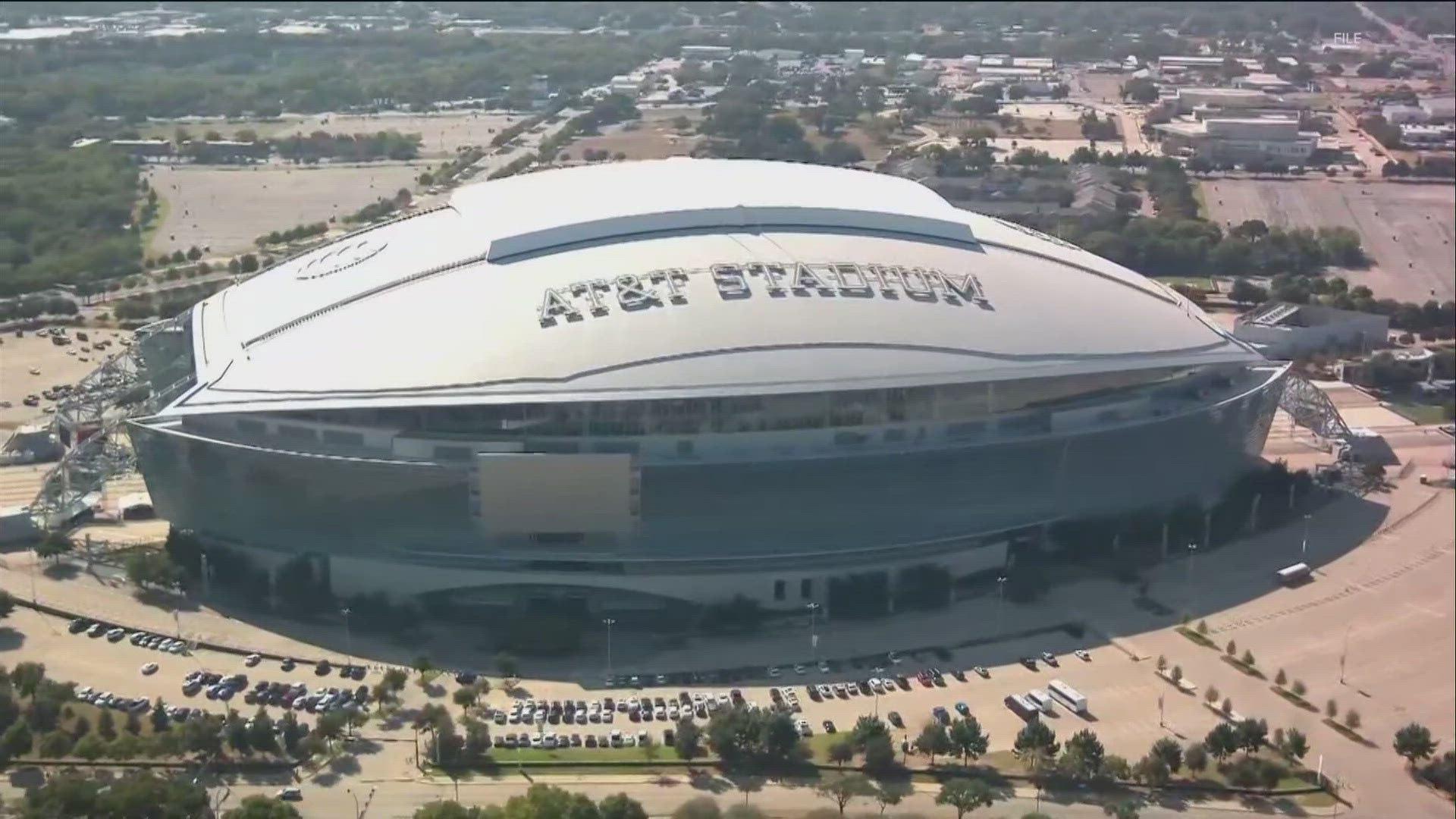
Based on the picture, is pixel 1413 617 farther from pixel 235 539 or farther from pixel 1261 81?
pixel 1261 81

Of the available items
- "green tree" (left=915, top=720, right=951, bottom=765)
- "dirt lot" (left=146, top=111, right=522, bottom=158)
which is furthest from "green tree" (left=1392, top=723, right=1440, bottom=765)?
"dirt lot" (left=146, top=111, right=522, bottom=158)

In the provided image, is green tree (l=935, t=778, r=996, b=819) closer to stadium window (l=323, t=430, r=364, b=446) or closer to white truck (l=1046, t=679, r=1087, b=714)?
white truck (l=1046, t=679, r=1087, b=714)

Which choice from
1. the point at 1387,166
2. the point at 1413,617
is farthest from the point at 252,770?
the point at 1387,166

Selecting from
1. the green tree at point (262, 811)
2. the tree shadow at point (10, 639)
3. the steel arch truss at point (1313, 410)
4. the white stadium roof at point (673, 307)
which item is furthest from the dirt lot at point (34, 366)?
the steel arch truss at point (1313, 410)

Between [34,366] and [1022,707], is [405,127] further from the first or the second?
[1022,707]

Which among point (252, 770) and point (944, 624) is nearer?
point (252, 770)

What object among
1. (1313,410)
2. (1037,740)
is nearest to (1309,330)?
(1313,410)

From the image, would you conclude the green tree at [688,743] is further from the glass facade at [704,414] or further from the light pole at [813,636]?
the glass facade at [704,414]
